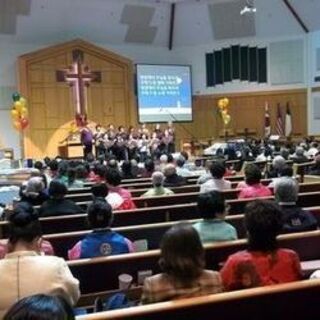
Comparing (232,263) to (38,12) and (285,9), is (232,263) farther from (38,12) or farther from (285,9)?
(285,9)

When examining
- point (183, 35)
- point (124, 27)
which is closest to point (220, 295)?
point (124, 27)

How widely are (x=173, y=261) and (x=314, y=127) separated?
16.5 meters

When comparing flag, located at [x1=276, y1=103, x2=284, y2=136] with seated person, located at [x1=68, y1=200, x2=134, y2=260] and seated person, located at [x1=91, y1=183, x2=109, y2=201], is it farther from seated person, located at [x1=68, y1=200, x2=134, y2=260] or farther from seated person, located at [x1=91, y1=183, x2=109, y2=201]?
seated person, located at [x1=68, y1=200, x2=134, y2=260]

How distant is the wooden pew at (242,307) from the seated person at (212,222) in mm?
1077

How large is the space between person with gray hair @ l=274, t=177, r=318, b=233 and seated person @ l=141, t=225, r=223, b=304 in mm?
1449

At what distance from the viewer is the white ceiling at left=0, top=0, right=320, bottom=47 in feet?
51.3

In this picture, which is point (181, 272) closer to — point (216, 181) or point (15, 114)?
point (216, 181)

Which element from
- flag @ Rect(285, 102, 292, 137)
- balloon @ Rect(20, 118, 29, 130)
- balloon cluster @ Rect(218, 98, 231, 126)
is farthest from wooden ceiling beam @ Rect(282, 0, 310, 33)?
balloon @ Rect(20, 118, 29, 130)

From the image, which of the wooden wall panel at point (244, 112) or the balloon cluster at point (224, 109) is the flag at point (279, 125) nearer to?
A: the wooden wall panel at point (244, 112)

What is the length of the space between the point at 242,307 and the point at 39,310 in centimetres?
100

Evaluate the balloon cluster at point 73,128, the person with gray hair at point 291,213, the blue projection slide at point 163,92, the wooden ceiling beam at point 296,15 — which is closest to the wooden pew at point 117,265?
the person with gray hair at point 291,213

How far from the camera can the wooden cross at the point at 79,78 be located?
53.2 feet

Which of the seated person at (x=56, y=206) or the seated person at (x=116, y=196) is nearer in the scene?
the seated person at (x=56, y=206)

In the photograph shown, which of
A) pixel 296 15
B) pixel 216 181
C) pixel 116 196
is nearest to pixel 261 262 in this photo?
pixel 116 196
